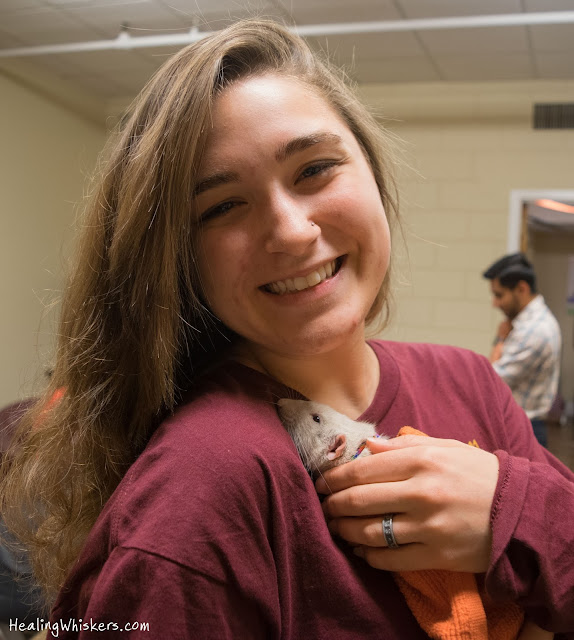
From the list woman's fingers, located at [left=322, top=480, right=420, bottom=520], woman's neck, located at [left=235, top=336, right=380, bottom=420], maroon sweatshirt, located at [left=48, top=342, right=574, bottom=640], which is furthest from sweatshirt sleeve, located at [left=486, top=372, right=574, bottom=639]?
woman's neck, located at [left=235, top=336, right=380, bottom=420]

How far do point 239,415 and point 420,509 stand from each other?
25cm

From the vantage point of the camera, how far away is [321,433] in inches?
32.2

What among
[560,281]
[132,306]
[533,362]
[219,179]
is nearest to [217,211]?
[219,179]

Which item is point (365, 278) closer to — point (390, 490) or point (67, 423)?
point (390, 490)

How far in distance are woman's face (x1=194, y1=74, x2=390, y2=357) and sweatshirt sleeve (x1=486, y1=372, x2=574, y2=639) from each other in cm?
30

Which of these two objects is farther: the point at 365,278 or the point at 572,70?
the point at 572,70

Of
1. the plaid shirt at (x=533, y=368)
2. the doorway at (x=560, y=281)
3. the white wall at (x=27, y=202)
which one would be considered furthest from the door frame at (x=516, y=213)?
the white wall at (x=27, y=202)

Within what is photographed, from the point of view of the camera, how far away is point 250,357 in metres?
0.92

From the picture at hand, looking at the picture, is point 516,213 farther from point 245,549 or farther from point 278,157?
point 245,549

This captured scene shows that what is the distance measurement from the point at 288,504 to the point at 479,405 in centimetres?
46

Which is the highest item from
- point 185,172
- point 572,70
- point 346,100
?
point 572,70

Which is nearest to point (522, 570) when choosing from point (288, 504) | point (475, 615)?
point (475, 615)

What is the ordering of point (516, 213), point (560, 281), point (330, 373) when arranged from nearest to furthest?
point (330, 373) → point (516, 213) → point (560, 281)

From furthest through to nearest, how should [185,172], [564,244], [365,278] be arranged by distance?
[564,244] → [365,278] → [185,172]
